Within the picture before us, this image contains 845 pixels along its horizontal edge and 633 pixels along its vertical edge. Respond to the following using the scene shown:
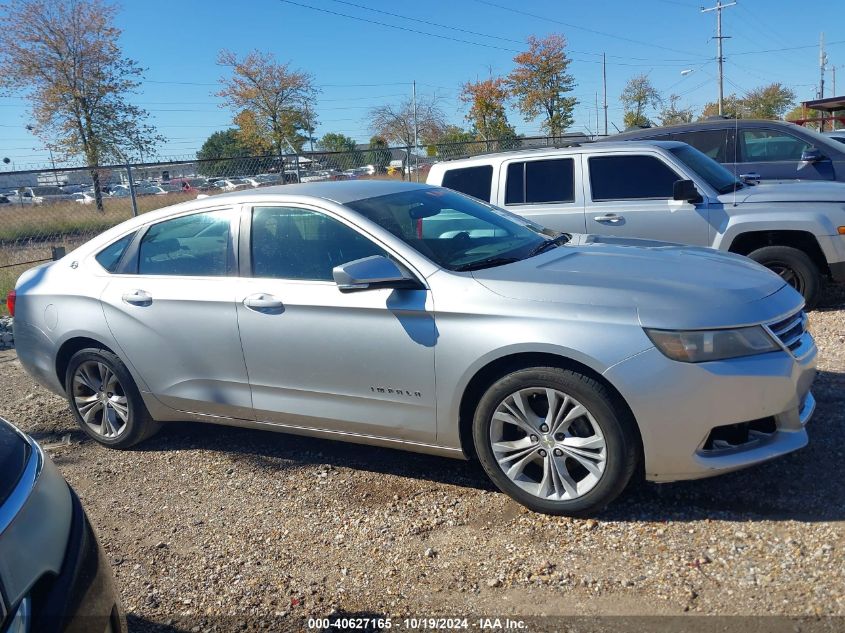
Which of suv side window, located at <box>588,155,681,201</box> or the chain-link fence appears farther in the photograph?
the chain-link fence

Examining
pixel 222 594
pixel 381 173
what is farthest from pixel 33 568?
pixel 381 173

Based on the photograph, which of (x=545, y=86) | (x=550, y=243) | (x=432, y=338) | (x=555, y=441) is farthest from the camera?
(x=545, y=86)

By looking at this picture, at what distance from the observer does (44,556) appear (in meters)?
2.05

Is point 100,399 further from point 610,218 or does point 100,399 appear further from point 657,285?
point 610,218

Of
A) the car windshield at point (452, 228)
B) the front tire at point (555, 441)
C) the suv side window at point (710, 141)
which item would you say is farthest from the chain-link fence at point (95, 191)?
the front tire at point (555, 441)

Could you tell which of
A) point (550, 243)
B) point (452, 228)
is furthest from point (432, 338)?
point (550, 243)

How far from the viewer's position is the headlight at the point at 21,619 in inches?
72.2

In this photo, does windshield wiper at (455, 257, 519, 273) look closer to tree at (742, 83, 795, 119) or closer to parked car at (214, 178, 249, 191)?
parked car at (214, 178, 249, 191)

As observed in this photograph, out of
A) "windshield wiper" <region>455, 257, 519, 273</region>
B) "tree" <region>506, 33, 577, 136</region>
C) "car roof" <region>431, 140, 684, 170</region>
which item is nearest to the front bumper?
"windshield wiper" <region>455, 257, 519, 273</region>

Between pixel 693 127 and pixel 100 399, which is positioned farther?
pixel 693 127

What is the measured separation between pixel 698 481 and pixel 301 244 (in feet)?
8.24

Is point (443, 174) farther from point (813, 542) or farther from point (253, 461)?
point (813, 542)

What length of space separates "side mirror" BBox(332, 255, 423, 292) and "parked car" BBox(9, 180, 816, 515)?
0.4 inches

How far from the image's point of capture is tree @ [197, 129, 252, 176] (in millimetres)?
12281
